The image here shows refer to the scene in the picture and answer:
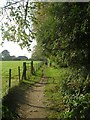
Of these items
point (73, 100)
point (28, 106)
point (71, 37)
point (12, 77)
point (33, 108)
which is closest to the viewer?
point (73, 100)

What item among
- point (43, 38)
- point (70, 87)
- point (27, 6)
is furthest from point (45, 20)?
point (70, 87)

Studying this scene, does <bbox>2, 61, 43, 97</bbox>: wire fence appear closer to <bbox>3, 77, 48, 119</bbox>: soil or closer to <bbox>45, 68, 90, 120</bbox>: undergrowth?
<bbox>3, 77, 48, 119</bbox>: soil

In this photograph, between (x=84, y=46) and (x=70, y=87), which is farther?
(x=70, y=87)

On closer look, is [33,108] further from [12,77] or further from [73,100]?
[12,77]

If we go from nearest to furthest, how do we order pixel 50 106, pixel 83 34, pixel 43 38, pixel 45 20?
pixel 83 34 → pixel 50 106 → pixel 45 20 → pixel 43 38

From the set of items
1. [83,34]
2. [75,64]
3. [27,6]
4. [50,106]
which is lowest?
[50,106]

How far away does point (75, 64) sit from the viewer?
47.9ft

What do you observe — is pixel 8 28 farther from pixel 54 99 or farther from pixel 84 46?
pixel 54 99

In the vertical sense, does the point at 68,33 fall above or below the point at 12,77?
above

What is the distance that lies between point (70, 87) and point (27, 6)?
4993mm

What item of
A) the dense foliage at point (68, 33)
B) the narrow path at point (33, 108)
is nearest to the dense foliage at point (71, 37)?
the dense foliage at point (68, 33)

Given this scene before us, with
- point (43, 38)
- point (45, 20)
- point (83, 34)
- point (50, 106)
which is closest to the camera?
point (83, 34)

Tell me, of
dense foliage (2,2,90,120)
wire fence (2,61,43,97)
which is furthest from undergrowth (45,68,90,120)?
wire fence (2,61,43,97)

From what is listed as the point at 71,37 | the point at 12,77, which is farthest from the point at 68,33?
the point at 12,77
